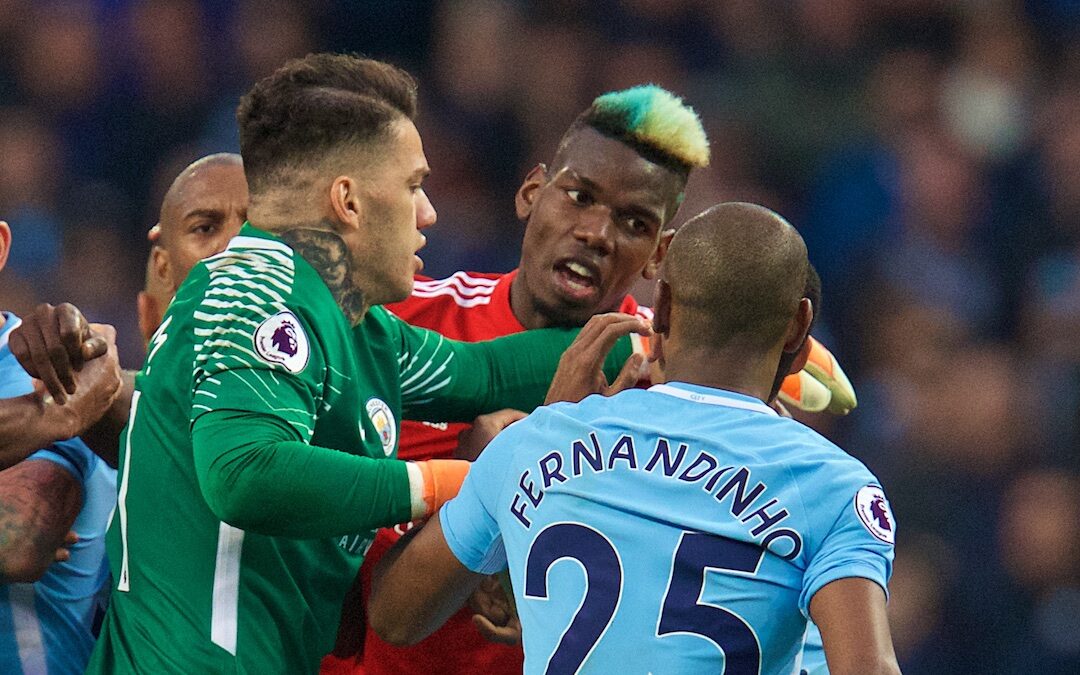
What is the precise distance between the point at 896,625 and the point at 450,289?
3.59m

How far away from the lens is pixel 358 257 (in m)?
3.01

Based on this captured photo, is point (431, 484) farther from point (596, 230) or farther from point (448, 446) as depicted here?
point (596, 230)

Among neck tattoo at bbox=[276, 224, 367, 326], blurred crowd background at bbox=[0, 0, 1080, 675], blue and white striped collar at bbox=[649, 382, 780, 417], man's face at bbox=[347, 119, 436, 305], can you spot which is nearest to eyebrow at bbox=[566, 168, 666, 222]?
man's face at bbox=[347, 119, 436, 305]

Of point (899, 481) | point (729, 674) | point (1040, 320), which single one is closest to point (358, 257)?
point (729, 674)

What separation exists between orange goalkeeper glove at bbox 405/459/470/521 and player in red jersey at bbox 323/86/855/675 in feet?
2.94

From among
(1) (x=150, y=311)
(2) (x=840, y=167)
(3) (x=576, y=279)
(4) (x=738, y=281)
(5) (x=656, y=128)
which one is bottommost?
(2) (x=840, y=167)

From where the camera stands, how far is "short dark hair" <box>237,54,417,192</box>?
299 cm

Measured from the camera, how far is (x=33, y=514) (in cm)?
329

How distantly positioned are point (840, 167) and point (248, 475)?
6068 mm

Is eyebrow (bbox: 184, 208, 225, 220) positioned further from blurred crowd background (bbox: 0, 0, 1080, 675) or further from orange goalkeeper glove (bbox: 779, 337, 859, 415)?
blurred crowd background (bbox: 0, 0, 1080, 675)

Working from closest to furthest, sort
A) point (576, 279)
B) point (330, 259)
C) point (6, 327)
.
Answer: point (330, 259), point (6, 327), point (576, 279)

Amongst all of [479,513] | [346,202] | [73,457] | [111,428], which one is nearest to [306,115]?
[346,202]

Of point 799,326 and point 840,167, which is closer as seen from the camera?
point 799,326

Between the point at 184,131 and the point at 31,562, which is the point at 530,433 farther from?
the point at 184,131
